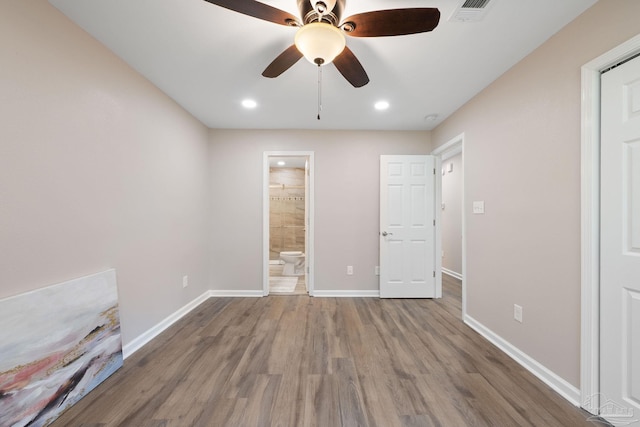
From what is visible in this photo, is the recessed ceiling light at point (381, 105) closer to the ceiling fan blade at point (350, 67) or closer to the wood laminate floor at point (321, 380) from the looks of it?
the ceiling fan blade at point (350, 67)

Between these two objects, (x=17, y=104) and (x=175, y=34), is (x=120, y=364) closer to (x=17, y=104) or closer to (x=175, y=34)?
(x=17, y=104)

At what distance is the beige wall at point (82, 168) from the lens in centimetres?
133

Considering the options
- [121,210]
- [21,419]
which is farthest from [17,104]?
[21,419]

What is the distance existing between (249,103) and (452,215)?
13.9ft

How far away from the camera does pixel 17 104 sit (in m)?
1.34

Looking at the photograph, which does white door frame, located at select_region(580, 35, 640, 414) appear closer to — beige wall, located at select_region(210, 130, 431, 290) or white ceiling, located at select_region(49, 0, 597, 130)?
white ceiling, located at select_region(49, 0, 597, 130)

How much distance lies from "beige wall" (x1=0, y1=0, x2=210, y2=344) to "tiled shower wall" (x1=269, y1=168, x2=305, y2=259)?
354cm

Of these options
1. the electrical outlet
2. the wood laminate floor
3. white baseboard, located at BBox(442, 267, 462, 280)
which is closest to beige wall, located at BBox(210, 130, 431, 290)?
the wood laminate floor

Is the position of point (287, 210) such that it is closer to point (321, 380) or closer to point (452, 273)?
point (452, 273)

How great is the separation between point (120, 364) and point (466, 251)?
3.37 m

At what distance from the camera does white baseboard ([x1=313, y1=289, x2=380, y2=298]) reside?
3609 millimetres

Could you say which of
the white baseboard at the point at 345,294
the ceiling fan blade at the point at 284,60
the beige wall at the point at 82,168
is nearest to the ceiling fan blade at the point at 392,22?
the ceiling fan blade at the point at 284,60

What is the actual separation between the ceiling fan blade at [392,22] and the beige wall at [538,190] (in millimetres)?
1112

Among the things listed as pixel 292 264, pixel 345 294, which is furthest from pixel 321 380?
pixel 292 264
